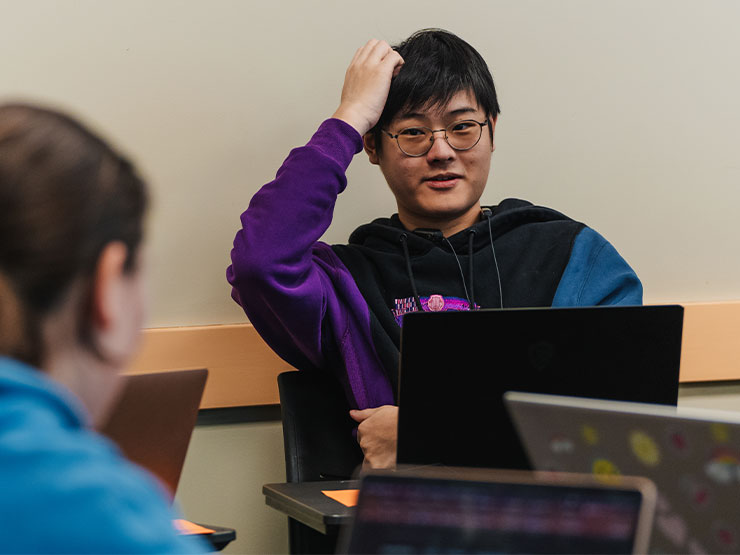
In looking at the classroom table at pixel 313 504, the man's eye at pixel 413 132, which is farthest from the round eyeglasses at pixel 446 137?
the classroom table at pixel 313 504

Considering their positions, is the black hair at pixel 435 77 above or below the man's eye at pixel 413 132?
above

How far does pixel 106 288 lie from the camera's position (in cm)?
64

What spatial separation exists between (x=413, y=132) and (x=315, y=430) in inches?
25.3

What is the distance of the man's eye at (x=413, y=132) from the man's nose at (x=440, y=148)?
3 cm

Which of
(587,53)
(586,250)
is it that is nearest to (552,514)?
(586,250)

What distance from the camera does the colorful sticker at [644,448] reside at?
703 millimetres

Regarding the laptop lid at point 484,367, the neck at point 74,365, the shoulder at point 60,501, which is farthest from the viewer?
the laptop lid at point 484,367

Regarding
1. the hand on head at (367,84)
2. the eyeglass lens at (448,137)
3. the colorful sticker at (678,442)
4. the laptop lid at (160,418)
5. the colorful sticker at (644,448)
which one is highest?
the hand on head at (367,84)

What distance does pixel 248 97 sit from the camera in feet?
6.15

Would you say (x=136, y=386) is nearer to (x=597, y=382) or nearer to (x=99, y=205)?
(x=99, y=205)

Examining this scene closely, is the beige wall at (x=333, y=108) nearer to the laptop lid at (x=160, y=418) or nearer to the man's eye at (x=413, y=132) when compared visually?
the man's eye at (x=413, y=132)

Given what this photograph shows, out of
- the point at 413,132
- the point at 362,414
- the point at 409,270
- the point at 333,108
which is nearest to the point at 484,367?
the point at 362,414

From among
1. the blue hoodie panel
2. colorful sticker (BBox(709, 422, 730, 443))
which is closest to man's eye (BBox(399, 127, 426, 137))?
the blue hoodie panel

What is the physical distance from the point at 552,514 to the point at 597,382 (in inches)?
20.9
